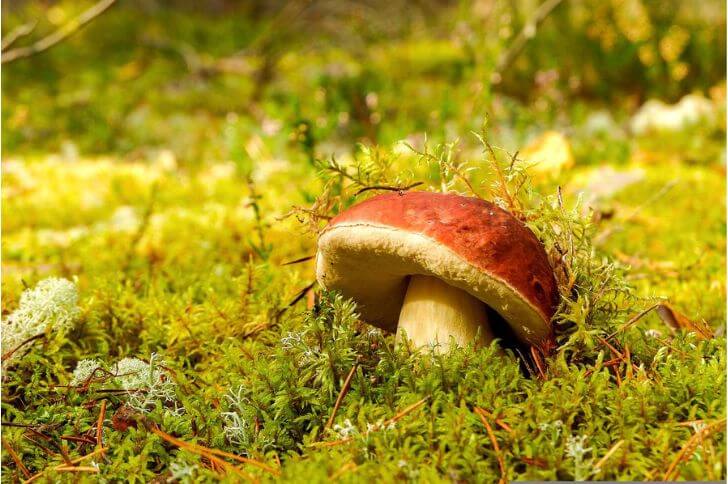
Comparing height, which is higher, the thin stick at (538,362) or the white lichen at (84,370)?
the thin stick at (538,362)

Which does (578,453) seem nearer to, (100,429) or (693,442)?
(693,442)

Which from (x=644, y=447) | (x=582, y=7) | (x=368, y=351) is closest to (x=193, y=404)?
(x=368, y=351)

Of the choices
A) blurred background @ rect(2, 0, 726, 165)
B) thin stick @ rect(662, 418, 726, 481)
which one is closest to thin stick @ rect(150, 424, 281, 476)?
thin stick @ rect(662, 418, 726, 481)

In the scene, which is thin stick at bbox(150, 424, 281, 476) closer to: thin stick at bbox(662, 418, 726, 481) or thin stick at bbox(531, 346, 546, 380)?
thin stick at bbox(531, 346, 546, 380)

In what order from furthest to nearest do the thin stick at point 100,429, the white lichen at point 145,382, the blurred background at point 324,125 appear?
the blurred background at point 324,125
the white lichen at point 145,382
the thin stick at point 100,429

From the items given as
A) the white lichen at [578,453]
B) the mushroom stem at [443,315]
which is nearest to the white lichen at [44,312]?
the mushroom stem at [443,315]

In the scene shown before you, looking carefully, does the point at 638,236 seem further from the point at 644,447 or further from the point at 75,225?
the point at 75,225

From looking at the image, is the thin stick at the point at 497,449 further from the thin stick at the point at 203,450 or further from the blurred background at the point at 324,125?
the blurred background at the point at 324,125
